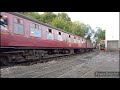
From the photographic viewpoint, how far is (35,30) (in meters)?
12.4

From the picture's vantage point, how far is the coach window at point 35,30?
11.9 meters

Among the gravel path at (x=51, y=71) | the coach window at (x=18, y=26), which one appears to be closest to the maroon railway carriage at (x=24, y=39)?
the coach window at (x=18, y=26)

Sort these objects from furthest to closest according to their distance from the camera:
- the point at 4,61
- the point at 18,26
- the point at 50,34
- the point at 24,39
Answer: the point at 50,34
the point at 24,39
the point at 18,26
the point at 4,61

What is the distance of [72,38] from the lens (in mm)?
22422

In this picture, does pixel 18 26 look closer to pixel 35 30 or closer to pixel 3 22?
pixel 3 22

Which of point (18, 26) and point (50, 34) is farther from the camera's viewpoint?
point (50, 34)

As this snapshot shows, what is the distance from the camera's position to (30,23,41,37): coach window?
11.9 meters

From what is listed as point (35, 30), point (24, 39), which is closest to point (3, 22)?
point (24, 39)

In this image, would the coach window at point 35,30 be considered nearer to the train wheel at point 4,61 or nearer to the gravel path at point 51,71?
the gravel path at point 51,71

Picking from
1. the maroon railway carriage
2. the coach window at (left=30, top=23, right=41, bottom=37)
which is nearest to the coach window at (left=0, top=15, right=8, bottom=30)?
the maroon railway carriage

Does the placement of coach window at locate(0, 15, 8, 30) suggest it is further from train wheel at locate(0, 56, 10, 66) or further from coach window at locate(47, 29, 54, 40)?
coach window at locate(47, 29, 54, 40)
